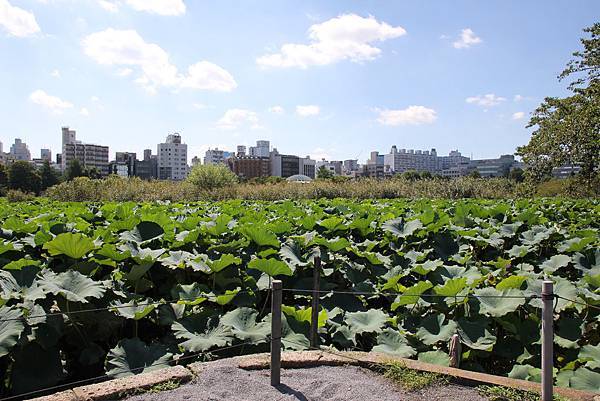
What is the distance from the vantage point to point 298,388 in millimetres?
2785

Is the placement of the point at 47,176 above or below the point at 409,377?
above

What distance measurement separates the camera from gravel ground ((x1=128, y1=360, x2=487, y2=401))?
2.66 meters

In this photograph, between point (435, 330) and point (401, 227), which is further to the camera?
point (401, 227)

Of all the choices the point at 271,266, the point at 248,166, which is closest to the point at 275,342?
the point at 271,266

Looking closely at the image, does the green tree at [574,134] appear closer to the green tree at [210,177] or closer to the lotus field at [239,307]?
the lotus field at [239,307]

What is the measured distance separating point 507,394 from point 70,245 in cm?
344

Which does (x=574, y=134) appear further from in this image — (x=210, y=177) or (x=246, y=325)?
(x=210, y=177)

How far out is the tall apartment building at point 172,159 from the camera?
136 meters

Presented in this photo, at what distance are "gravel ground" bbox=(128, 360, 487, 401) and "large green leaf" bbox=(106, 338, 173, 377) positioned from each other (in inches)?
14.9

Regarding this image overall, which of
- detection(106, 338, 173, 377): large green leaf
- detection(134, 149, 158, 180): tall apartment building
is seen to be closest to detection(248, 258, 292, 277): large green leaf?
detection(106, 338, 173, 377): large green leaf

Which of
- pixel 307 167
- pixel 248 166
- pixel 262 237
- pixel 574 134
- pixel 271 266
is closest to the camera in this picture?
pixel 271 266

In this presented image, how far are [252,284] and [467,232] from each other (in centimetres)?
333

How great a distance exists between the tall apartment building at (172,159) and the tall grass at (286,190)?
11340 centimetres

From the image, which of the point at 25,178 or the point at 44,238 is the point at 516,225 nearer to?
the point at 44,238
